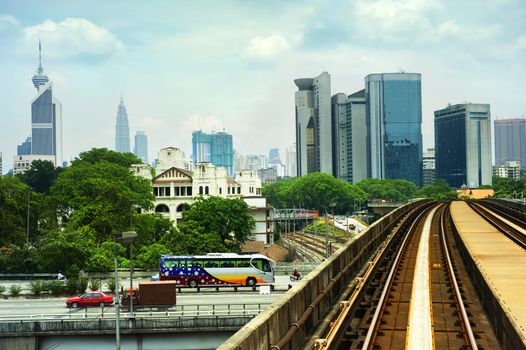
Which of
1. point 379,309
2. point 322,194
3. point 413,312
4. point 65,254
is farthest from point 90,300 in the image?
point 322,194

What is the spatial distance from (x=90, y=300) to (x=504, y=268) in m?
24.8

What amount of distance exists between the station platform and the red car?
21.0m

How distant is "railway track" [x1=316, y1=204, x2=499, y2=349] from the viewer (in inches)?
559

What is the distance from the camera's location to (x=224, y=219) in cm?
7638

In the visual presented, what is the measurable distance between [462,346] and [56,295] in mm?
35448

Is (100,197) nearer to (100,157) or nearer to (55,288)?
(55,288)

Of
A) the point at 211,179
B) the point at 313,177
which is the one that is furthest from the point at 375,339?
the point at 313,177

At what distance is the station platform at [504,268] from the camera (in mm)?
15609

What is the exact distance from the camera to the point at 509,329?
12.3m

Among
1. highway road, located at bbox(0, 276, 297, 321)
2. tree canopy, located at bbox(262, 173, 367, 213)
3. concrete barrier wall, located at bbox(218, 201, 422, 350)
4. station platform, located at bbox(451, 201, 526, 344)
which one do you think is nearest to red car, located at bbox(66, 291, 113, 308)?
highway road, located at bbox(0, 276, 297, 321)

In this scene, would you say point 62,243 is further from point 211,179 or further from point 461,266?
point 211,179

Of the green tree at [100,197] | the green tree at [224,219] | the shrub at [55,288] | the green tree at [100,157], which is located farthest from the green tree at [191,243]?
the green tree at [100,157]

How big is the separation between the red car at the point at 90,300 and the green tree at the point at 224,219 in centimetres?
3493

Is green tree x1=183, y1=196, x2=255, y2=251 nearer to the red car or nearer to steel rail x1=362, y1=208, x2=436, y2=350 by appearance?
the red car
